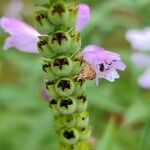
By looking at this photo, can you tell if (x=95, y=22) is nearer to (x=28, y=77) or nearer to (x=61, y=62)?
(x=28, y=77)

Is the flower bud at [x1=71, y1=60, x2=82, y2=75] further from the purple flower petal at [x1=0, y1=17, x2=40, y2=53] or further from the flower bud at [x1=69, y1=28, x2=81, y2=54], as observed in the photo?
the purple flower petal at [x1=0, y1=17, x2=40, y2=53]

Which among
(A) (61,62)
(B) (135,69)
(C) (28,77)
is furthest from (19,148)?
(A) (61,62)

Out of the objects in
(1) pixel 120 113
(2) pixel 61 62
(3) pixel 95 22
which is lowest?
(2) pixel 61 62

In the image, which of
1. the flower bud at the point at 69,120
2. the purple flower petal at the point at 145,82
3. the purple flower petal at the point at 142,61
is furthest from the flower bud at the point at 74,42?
the purple flower petal at the point at 142,61

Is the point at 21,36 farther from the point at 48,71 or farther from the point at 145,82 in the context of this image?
the point at 145,82

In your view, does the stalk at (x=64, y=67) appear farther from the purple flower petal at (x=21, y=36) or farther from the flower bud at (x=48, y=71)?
the purple flower petal at (x=21, y=36)

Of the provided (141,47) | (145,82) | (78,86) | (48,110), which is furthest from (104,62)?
(48,110)
